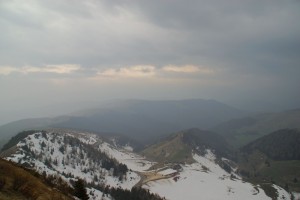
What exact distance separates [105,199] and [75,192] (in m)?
151

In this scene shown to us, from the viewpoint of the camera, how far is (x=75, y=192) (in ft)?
177

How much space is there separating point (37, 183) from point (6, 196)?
32.6ft

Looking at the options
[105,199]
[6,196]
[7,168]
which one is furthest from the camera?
[105,199]

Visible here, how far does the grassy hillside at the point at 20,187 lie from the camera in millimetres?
37500

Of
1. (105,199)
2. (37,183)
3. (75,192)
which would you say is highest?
(37,183)

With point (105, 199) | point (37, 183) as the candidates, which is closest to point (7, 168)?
point (37, 183)

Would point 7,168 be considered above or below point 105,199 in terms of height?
above

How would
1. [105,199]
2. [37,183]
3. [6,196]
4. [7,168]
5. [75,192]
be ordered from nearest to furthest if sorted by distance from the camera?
[6,196], [37,183], [7,168], [75,192], [105,199]

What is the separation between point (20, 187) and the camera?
134 feet

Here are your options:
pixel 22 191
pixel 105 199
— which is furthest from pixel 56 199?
pixel 105 199

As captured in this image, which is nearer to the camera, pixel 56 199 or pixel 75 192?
pixel 56 199

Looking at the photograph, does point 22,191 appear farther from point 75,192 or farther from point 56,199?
point 75,192

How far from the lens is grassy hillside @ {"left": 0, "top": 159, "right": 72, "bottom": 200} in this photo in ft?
123

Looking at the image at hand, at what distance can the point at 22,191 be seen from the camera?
132ft
